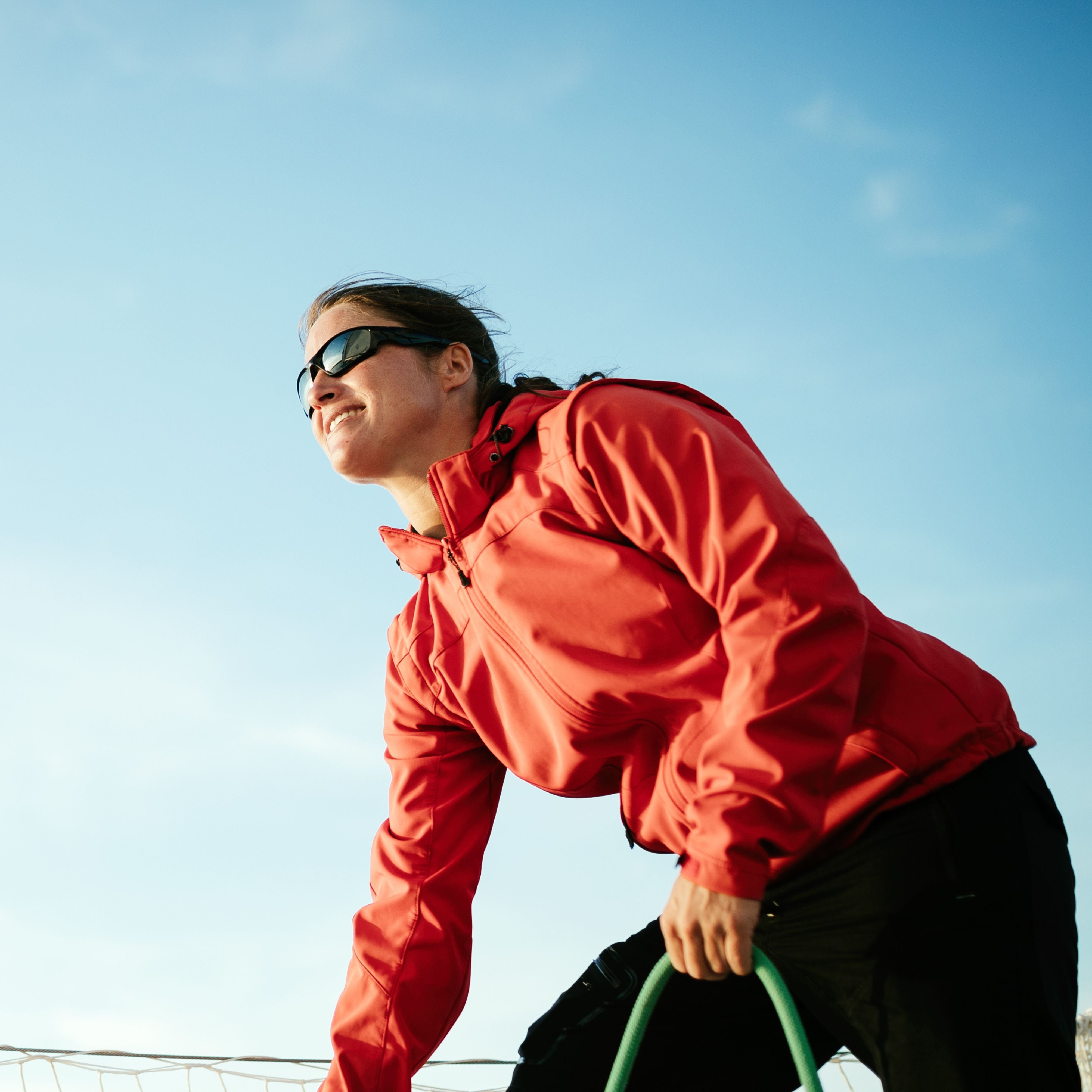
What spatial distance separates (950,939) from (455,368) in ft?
5.62

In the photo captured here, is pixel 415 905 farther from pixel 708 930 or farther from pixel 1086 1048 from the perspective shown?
pixel 1086 1048

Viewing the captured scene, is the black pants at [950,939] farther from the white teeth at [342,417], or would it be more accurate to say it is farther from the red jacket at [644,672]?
the white teeth at [342,417]

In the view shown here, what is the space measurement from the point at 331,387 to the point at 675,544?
1.16 m

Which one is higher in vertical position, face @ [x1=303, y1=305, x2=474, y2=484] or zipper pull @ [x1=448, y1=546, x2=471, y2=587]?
face @ [x1=303, y1=305, x2=474, y2=484]

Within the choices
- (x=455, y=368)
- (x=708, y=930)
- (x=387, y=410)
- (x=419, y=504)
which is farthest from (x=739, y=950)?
(x=455, y=368)

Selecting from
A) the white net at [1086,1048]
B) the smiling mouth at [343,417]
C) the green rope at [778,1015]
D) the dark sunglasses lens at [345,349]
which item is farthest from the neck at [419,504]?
the white net at [1086,1048]

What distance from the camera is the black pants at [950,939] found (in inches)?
67.4

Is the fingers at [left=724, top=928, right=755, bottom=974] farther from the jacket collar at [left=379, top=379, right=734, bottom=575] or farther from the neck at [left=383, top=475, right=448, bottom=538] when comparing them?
the neck at [left=383, top=475, right=448, bottom=538]

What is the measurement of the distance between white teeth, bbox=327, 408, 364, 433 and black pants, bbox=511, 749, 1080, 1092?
1439mm

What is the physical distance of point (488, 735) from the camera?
244 centimetres

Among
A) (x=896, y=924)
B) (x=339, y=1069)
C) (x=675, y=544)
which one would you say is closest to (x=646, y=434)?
(x=675, y=544)

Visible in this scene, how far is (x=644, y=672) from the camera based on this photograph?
6.64ft

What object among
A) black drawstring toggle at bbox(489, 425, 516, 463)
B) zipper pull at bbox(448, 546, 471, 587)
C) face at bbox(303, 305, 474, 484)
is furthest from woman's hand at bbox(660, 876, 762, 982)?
face at bbox(303, 305, 474, 484)

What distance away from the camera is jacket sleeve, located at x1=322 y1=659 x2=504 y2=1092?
249 cm
